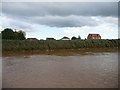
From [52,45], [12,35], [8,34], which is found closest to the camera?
[52,45]

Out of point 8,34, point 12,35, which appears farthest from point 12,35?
point 8,34

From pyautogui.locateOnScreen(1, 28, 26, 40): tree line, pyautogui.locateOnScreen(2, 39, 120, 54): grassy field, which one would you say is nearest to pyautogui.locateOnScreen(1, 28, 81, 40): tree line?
pyautogui.locateOnScreen(1, 28, 26, 40): tree line

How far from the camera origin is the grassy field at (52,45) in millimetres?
33062

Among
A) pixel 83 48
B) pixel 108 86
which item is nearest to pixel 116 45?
pixel 83 48

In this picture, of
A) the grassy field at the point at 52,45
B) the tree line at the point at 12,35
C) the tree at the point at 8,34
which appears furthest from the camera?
the tree line at the point at 12,35

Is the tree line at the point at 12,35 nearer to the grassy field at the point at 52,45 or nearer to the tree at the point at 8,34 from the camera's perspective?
the tree at the point at 8,34

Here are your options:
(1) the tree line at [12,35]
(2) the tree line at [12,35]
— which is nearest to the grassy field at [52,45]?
(1) the tree line at [12,35]

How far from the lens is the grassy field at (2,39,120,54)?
33.1 m

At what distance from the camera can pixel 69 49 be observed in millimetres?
35750

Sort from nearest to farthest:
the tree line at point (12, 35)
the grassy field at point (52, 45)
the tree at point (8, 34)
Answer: the grassy field at point (52, 45), the tree at point (8, 34), the tree line at point (12, 35)

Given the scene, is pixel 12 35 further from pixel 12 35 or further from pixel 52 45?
pixel 52 45

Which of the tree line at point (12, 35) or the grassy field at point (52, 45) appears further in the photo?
the tree line at point (12, 35)

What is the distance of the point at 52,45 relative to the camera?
116 ft

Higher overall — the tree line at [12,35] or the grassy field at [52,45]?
the tree line at [12,35]
